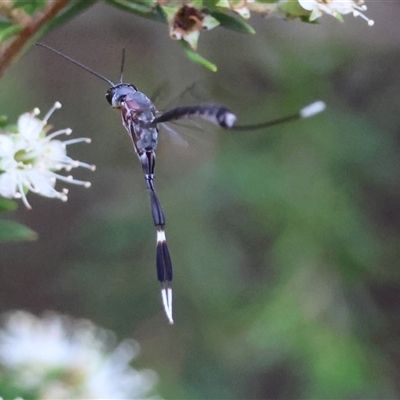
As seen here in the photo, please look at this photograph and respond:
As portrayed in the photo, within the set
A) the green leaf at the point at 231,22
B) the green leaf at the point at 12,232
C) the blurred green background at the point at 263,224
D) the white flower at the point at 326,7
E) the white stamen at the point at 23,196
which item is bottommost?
the green leaf at the point at 12,232

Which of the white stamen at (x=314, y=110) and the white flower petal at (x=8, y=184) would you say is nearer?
the white stamen at (x=314, y=110)

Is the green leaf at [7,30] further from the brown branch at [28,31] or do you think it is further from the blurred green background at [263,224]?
the blurred green background at [263,224]

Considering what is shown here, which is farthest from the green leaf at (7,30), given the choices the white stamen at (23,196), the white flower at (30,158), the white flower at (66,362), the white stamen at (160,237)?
the white flower at (66,362)

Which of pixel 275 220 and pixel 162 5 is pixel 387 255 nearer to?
pixel 275 220

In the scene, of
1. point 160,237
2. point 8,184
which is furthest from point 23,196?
Result: point 160,237

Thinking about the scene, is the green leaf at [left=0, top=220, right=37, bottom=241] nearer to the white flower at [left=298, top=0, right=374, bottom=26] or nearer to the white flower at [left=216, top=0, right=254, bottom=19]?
the white flower at [left=216, top=0, right=254, bottom=19]

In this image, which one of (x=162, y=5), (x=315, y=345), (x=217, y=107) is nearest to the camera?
(x=217, y=107)

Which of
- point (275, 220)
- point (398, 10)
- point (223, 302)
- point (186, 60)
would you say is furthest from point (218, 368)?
point (398, 10)
